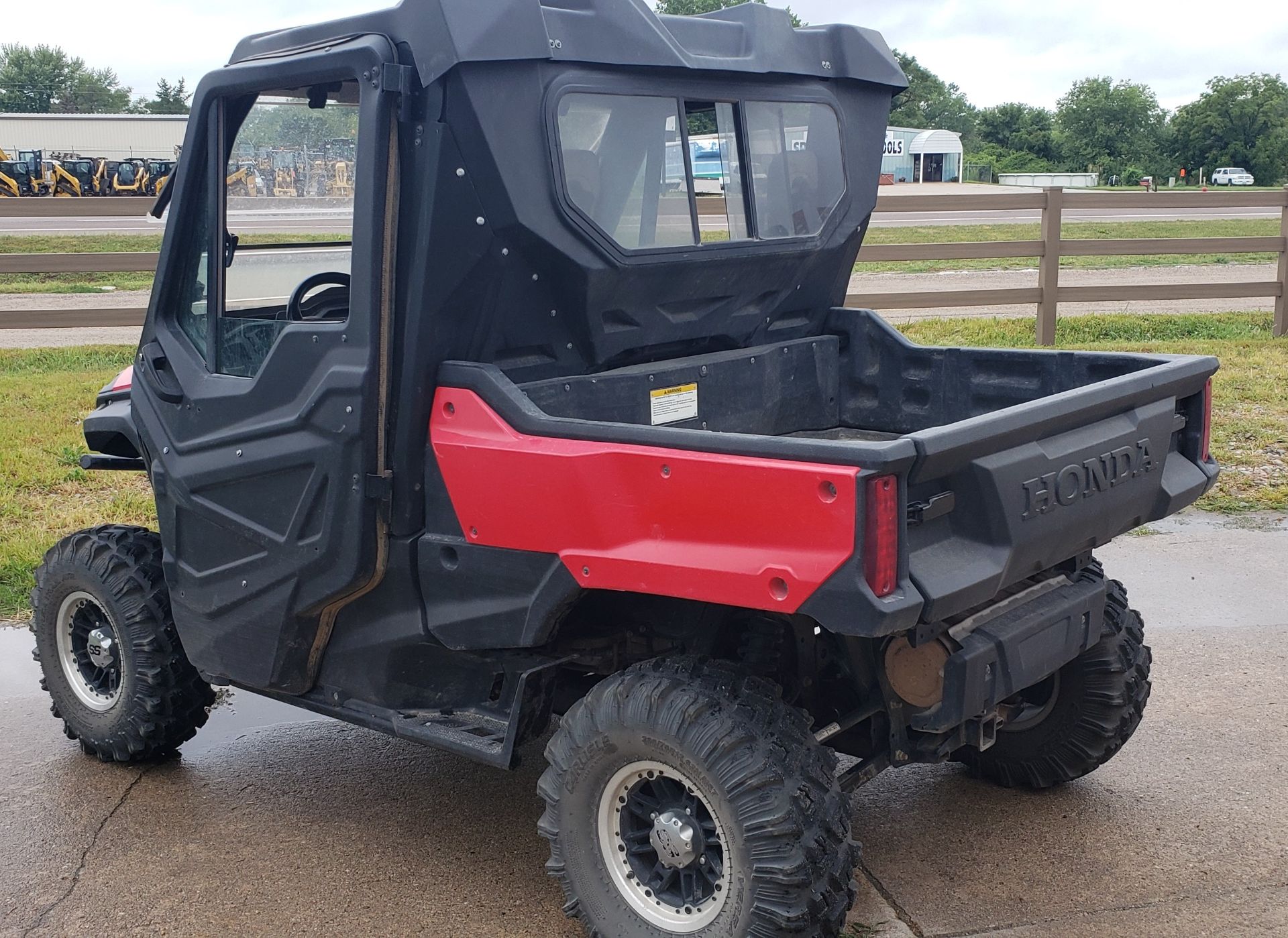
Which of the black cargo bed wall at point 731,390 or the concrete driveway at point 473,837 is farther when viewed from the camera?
the black cargo bed wall at point 731,390

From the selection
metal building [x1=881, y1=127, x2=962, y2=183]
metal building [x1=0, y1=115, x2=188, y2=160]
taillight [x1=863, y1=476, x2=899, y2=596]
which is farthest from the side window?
metal building [x1=881, y1=127, x2=962, y2=183]

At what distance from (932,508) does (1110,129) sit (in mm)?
79720

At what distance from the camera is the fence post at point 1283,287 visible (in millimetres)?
12062

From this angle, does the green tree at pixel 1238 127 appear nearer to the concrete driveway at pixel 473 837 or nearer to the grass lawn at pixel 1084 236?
the grass lawn at pixel 1084 236

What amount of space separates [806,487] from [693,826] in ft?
2.91

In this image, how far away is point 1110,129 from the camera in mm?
76000

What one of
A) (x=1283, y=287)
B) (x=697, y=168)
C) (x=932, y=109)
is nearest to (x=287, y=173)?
(x=697, y=168)

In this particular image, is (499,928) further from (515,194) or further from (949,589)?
(515,194)

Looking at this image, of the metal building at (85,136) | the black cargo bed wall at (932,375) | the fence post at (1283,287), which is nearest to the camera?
the black cargo bed wall at (932,375)

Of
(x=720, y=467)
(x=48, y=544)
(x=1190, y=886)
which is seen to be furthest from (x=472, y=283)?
(x=48, y=544)

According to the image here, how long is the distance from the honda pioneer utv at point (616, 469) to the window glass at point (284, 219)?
0.02m

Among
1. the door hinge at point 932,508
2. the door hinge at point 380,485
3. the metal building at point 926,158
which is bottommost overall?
the door hinge at point 380,485

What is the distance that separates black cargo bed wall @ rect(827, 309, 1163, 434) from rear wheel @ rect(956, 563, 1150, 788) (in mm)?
607

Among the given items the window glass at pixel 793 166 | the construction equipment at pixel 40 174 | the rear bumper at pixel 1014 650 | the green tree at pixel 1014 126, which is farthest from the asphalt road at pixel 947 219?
the green tree at pixel 1014 126
